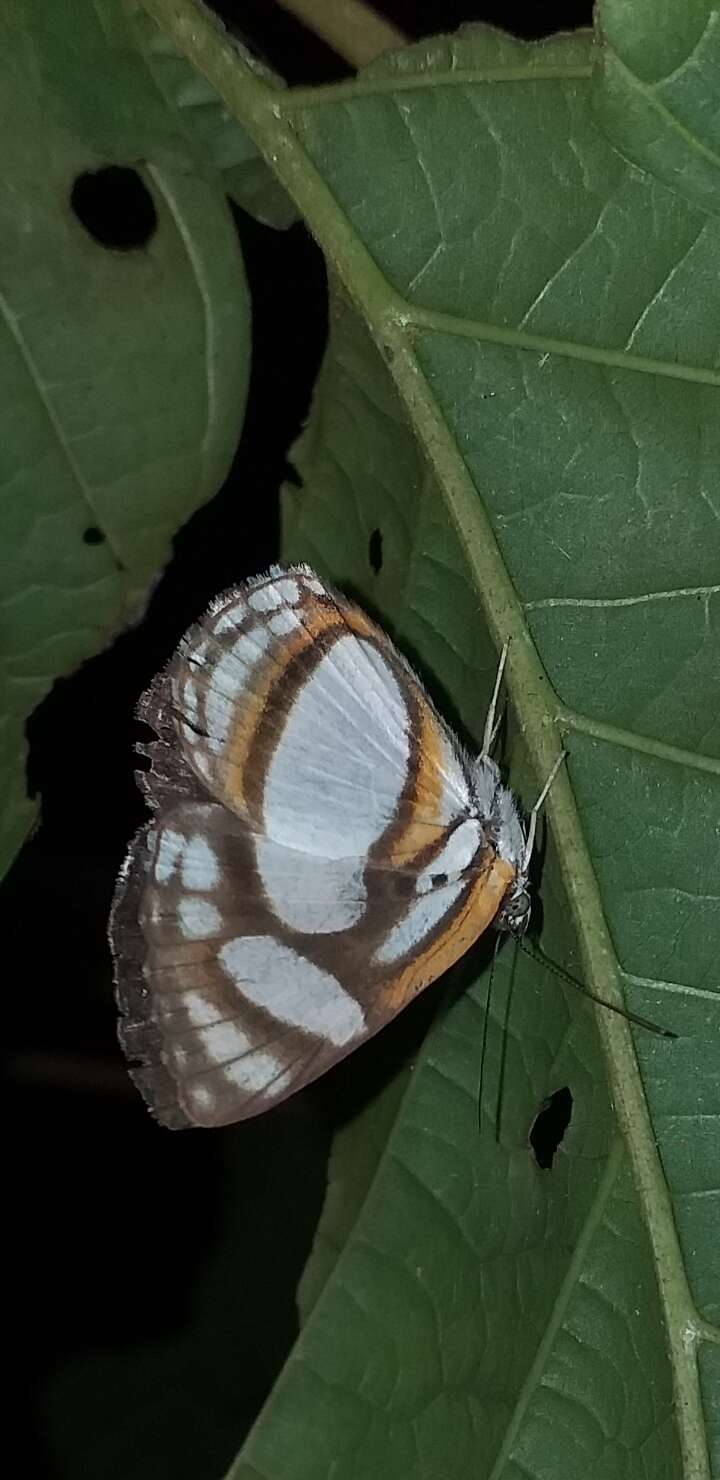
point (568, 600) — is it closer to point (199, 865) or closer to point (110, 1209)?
point (199, 865)

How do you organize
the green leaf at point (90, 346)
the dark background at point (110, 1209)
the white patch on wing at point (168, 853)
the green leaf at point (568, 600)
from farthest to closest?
the dark background at point (110, 1209)
the white patch on wing at point (168, 853)
the green leaf at point (90, 346)
the green leaf at point (568, 600)

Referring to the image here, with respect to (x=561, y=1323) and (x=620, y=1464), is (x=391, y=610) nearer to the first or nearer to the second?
(x=561, y=1323)

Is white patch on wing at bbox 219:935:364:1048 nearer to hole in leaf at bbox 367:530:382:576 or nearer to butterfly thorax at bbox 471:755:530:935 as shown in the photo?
butterfly thorax at bbox 471:755:530:935

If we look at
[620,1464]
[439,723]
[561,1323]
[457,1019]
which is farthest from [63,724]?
[620,1464]

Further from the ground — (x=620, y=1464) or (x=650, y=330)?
(x=650, y=330)

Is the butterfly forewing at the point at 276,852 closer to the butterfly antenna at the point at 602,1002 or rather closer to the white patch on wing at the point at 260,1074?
the white patch on wing at the point at 260,1074

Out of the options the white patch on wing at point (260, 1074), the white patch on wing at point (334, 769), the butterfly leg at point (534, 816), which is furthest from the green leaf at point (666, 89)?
the white patch on wing at point (260, 1074)

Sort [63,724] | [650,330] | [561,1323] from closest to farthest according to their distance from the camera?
[650,330] < [561,1323] < [63,724]
